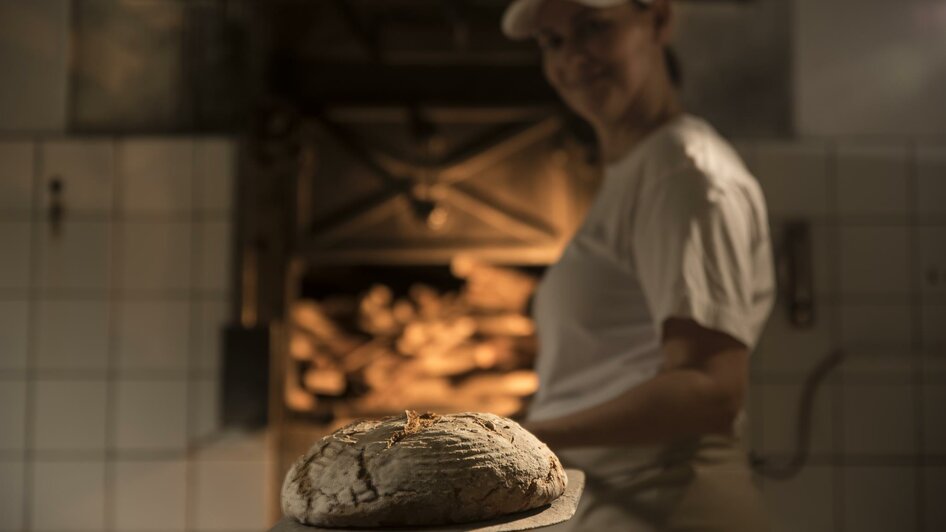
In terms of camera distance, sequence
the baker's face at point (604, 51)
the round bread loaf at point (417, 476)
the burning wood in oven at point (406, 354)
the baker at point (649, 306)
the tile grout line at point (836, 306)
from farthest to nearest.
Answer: the burning wood in oven at point (406, 354), the tile grout line at point (836, 306), the baker's face at point (604, 51), the baker at point (649, 306), the round bread loaf at point (417, 476)

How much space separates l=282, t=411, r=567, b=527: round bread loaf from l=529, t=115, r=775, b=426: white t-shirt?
38 centimetres

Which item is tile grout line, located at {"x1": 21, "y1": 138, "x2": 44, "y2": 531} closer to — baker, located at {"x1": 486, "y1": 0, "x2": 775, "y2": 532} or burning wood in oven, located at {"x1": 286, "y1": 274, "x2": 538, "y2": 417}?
burning wood in oven, located at {"x1": 286, "y1": 274, "x2": 538, "y2": 417}

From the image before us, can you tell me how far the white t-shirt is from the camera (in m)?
0.93

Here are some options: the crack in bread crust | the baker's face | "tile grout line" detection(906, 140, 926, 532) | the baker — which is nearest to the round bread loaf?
the crack in bread crust

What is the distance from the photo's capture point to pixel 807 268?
1813 millimetres

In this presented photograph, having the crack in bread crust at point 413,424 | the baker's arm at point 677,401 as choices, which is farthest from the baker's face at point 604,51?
the crack in bread crust at point 413,424

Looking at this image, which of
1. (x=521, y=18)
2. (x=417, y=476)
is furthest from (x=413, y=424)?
(x=521, y=18)

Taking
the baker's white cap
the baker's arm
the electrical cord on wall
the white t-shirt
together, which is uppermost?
the baker's white cap

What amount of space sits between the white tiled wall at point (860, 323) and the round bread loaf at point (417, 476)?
1160mm

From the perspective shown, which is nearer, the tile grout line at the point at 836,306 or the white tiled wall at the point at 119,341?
the tile grout line at the point at 836,306

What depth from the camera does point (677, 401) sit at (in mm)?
913

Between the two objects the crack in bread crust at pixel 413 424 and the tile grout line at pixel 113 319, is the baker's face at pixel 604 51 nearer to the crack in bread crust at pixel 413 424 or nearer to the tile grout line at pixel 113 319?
the crack in bread crust at pixel 413 424

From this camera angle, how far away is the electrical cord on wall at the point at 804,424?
1809mm

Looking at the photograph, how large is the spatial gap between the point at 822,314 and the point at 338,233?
0.98m
